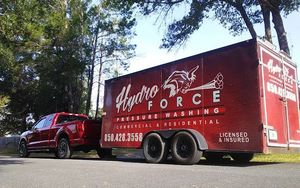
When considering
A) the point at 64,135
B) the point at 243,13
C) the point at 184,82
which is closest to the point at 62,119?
the point at 64,135

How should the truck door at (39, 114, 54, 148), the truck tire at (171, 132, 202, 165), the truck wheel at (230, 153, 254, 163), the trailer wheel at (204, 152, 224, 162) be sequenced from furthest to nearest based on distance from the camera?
the truck door at (39, 114, 54, 148)
the trailer wheel at (204, 152, 224, 162)
the truck wheel at (230, 153, 254, 163)
the truck tire at (171, 132, 202, 165)

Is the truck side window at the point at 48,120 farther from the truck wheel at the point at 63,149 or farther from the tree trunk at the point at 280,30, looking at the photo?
the tree trunk at the point at 280,30

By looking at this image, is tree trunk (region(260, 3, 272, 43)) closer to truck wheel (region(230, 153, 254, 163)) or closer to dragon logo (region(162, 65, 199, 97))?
truck wheel (region(230, 153, 254, 163))

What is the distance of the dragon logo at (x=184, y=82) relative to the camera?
11.6 meters

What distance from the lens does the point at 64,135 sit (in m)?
16.8

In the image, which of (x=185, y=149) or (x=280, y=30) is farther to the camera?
(x=280, y=30)

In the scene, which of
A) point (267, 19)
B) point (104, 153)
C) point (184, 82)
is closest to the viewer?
point (184, 82)

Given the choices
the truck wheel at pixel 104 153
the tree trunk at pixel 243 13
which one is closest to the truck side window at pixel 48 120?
the truck wheel at pixel 104 153

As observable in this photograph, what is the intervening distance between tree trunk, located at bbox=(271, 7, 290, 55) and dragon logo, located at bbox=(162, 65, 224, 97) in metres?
7.34

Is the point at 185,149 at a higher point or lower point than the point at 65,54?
lower

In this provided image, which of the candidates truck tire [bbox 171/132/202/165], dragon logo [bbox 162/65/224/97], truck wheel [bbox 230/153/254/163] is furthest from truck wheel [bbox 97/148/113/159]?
truck wheel [bbox 230/153/254/163]

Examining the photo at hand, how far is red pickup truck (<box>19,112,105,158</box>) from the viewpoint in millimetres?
16094

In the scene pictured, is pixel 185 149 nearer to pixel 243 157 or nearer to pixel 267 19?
pixel 243 157

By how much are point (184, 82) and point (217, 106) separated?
→ 1.44m
